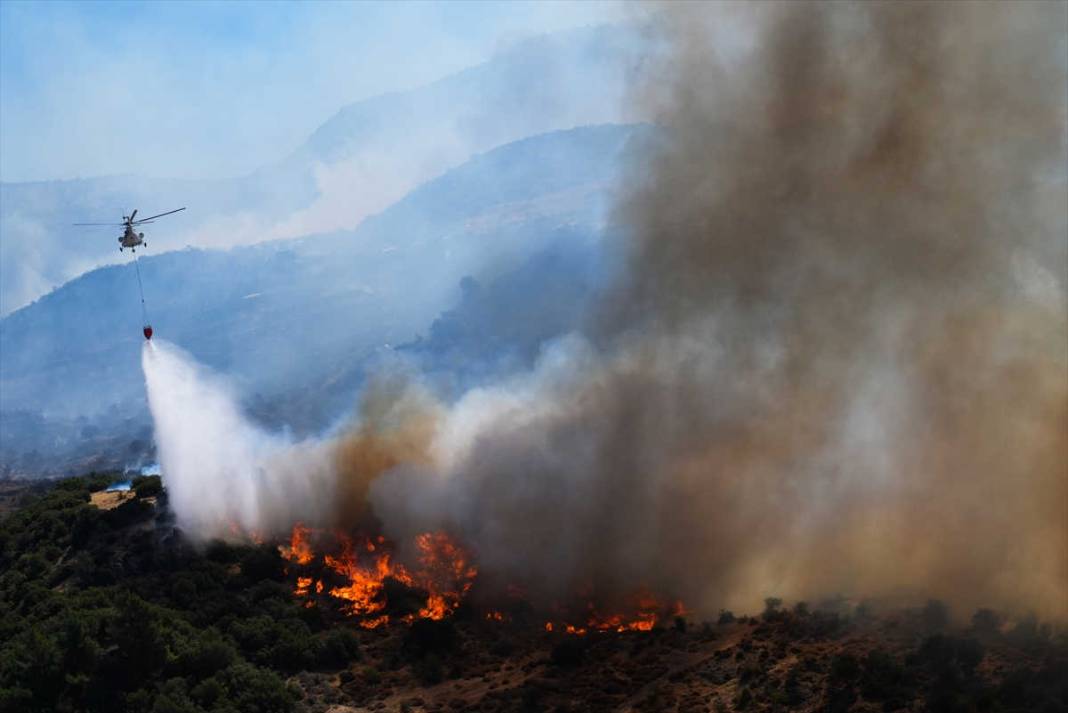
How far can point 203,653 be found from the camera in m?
40.0

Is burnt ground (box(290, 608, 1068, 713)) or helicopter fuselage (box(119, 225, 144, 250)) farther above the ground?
helicopter fuselage (box(119, 225, 144, 250))

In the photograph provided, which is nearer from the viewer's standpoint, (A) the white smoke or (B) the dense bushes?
(B) the dense bushes

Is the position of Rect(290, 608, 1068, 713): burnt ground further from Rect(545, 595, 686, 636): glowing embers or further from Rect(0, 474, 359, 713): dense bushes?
Rect(0, 474, 359, 713): dense bushes

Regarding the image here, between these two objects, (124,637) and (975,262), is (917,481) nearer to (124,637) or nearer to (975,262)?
(975,262)

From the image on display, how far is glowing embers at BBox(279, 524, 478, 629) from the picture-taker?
47594mm

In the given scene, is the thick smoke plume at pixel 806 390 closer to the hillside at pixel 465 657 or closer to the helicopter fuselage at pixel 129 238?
the hillside at pixel 465 657

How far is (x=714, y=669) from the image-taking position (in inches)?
1459

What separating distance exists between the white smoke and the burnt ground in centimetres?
1412

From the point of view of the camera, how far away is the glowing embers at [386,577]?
47594 mm

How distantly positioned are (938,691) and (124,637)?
31882 mm

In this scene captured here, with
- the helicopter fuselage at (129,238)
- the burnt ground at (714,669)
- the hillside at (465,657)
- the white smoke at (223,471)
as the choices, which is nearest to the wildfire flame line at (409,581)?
the hillside at (465,657)

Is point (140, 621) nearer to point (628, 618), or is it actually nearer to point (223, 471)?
point (223, 471)

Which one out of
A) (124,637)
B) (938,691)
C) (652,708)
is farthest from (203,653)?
(938,691)

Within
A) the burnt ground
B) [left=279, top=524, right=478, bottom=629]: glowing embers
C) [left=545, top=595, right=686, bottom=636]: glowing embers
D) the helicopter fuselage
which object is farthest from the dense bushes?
the helicopter fuselage
